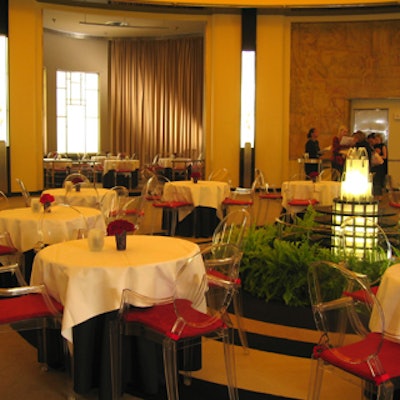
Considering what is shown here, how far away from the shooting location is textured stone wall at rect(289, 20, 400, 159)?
1568 cm

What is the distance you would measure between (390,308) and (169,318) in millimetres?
1231

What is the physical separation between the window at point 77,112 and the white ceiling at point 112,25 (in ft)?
4.53

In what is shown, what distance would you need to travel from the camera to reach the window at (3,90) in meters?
13.9

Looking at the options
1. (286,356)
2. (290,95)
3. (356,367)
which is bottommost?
(286,356)

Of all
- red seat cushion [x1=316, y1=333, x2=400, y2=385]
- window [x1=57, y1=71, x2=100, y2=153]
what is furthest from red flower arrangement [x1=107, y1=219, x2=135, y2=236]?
window [x1=57, y1=71, x2=100, y2=153]

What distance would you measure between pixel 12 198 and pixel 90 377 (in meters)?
10.5

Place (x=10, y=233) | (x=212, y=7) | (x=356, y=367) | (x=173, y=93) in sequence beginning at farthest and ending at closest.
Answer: (x=173, y=93) < (x=212, y=7) < (x=10, y=233) < (x=356, y=367)

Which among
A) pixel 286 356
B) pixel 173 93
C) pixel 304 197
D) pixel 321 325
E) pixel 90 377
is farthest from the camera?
pixel 173 93

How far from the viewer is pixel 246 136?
15680 millimetres

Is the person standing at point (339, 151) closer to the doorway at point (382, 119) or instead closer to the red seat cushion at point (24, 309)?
the doorway at point (382, 119)

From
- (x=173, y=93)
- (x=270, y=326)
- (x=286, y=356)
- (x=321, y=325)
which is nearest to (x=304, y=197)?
(x=270, y=326)

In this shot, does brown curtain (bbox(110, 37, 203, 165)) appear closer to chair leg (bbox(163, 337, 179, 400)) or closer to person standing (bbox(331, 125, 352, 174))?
person standing (bbox(331, 125, 352, 174))

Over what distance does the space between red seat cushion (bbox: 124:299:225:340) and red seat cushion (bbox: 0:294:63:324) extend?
503 millimetres

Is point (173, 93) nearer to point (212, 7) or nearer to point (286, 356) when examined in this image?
point (212, 7)
